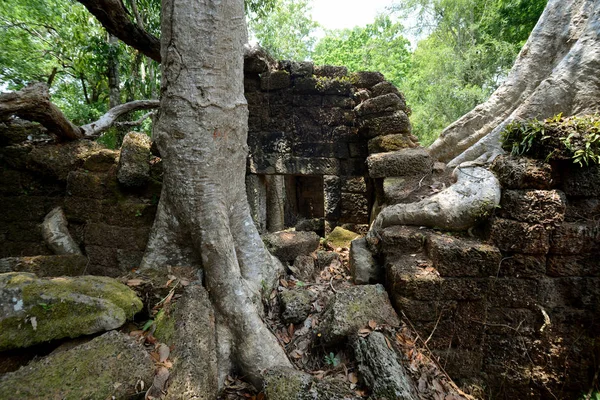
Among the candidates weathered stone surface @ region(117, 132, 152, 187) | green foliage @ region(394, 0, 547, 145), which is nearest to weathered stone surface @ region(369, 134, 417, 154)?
weathered stone surface @ region(117, 132, 152, 187)

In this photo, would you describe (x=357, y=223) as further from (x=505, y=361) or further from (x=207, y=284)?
(x=207, y=284)

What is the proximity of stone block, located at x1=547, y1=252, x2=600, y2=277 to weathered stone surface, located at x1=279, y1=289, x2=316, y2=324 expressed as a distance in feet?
6.06

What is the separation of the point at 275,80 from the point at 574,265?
384cm

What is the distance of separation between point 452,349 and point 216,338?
5.73 feet

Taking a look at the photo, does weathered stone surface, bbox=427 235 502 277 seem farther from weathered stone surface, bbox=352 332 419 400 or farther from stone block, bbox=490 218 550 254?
weathered stone surface, bbox=352 332 419 400

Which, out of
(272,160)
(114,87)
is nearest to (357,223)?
(272,160)

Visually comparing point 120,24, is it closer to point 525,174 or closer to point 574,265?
point 525,174

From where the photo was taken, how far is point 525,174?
2.16 meters

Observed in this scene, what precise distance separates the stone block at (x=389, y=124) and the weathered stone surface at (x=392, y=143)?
0.28 feet

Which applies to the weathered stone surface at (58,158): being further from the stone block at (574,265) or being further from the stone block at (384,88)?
the stone block at (574,265)

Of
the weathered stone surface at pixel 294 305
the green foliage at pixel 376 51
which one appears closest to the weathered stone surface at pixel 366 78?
the weathered stone surface at pixel 294 305

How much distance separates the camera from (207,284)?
209 cm

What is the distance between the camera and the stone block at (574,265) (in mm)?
2141

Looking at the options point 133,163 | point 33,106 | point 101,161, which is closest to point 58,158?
point 33,106
